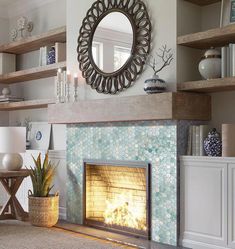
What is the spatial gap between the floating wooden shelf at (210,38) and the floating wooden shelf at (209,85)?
0.35 m

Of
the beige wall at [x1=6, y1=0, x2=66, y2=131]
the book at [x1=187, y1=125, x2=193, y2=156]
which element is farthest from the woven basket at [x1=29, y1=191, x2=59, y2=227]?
the book at [x1=187, y1=125, x2=193, y2=156]

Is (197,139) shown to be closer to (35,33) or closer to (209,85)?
(209,85)

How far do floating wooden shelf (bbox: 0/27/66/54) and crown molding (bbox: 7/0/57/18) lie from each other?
1.77ft

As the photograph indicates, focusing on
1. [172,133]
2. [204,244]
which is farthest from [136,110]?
[204,244]

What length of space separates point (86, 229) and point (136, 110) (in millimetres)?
1395

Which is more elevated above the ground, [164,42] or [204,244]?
[164,42]

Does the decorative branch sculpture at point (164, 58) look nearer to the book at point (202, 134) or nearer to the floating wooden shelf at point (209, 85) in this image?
the floating wooden shelf at point (209, 85)

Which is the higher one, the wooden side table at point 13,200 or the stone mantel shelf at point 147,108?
the stone mantel shelf at point 147,108

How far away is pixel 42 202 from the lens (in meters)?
4.77

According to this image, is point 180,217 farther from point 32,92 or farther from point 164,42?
point 32,92

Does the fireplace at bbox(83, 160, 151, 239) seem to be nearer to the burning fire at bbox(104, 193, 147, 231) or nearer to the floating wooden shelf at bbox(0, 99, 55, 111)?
the burning fire at bbox(104, 193, 147, 231)

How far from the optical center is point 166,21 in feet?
13.3

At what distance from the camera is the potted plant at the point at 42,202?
4.77 meters

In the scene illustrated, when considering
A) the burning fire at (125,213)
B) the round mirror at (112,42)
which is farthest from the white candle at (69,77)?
the burning fire at (125,213)
